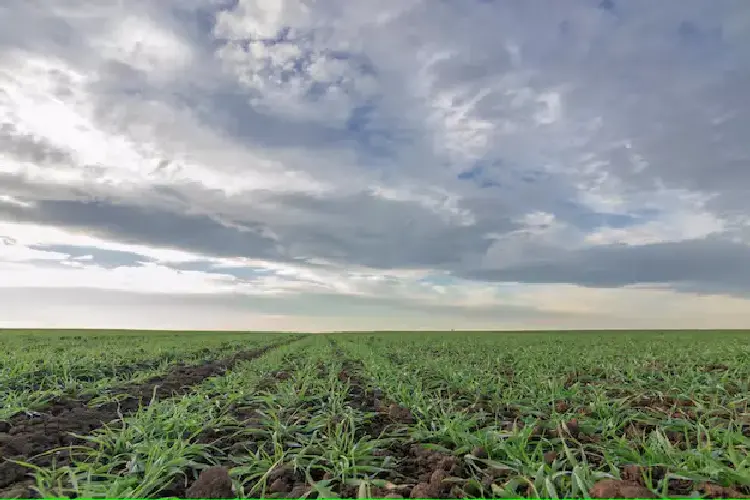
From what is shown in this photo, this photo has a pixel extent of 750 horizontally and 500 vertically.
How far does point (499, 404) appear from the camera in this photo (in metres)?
6.58

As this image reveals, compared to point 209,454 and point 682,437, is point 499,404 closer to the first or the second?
point 682,437

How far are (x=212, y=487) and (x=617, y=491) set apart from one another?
262 centimetres

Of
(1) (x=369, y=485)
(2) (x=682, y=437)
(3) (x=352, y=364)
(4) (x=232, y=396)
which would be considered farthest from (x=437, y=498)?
(3) (x=352, y=364)

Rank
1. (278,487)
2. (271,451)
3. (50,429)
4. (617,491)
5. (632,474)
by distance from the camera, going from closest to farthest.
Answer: (617,491)
(278,487)
(632,474)
(271,451)
(50,429)

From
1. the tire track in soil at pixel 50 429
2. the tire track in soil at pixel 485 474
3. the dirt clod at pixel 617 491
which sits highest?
the dirt clod at pixel 617 491

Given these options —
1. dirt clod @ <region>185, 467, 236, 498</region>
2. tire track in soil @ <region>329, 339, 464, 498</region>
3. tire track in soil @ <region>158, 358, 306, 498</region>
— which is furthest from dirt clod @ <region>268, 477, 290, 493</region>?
Answer: tire track in soil @ <region>329, 339, 464, 498</region>

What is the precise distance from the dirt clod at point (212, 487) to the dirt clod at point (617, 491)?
2.35 meters

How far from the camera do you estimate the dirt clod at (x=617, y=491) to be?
124 inches

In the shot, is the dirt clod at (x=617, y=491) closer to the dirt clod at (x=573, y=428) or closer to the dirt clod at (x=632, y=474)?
the dirt clod at (x=632, y=474)

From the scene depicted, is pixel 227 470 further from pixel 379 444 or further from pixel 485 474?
pixel 485 474

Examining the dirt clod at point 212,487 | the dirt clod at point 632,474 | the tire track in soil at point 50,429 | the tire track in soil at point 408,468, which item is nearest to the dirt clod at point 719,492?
the dirt clod at point 632,474

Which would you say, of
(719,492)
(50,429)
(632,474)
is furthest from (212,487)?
(719,492)

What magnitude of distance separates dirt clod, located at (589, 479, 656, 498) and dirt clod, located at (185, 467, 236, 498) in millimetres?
2345

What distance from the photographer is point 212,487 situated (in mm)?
3660
